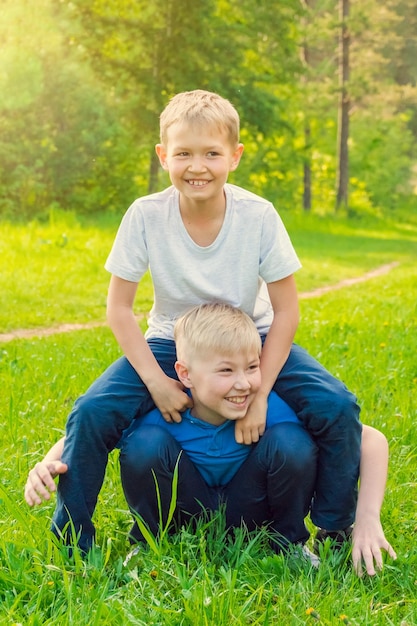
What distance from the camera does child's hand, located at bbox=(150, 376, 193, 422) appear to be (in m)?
2.88

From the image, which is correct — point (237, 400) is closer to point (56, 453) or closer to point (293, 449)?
point (293, 449)

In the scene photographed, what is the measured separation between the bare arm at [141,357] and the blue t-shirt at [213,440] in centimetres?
5

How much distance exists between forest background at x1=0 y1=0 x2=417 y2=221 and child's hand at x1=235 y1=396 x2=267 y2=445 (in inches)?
632

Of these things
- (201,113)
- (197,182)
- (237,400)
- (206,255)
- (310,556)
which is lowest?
(310,556)

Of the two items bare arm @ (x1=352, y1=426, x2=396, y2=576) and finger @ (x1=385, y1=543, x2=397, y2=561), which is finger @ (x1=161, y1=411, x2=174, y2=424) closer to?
bare arm @ (x1=352, y1=426, x2=396, y2=576)

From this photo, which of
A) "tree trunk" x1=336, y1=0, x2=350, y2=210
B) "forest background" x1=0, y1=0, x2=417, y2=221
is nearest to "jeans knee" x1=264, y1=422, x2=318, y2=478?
"forest background" x1=0, y1=0, x2=417, y2=221

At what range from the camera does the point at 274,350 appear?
292cm

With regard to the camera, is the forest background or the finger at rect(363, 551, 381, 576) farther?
the forest background

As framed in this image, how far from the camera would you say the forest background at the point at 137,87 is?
1886cm

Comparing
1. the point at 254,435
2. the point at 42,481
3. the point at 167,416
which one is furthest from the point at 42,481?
the point at 254,435

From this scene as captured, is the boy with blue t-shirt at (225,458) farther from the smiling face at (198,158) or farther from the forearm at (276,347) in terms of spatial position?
the smiling face at (198,158)

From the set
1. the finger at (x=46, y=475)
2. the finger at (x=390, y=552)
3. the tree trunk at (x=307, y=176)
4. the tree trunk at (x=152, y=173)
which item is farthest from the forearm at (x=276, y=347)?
the tree trunk at (x=307, y=176)

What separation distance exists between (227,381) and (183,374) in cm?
18

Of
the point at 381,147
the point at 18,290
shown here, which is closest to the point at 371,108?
the point at 381,147
